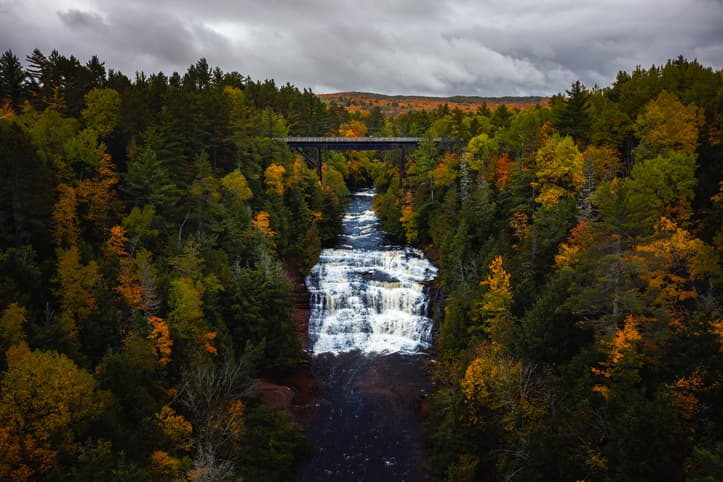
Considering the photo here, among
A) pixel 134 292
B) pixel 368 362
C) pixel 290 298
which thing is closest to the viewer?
pixel 134 292

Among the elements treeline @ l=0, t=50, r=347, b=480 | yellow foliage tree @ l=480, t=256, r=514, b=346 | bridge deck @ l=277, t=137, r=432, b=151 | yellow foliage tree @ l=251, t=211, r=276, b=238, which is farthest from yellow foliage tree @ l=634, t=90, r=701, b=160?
bridge deck @ l=277, t=137, r=432, b=151

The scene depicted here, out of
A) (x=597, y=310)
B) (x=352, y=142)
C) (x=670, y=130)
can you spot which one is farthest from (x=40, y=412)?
(x=352, y=142)

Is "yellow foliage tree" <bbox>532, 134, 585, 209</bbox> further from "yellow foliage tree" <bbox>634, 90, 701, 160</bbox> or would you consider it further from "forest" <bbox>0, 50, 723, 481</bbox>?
"yellow foliage tree" <bbox>634, 90, 701, 160</bbox>

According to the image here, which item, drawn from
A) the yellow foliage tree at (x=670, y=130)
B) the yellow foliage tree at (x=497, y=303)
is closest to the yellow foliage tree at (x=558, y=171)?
the yellow foliage tree at (x=670, y=130)

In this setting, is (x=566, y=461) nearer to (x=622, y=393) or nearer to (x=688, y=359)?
(x=622, y=393)

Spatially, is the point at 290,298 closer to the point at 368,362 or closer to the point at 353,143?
the point at 368,362

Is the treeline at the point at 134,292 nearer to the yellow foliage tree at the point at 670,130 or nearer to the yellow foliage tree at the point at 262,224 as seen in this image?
the yellow foliage tree at the point at 262,224
